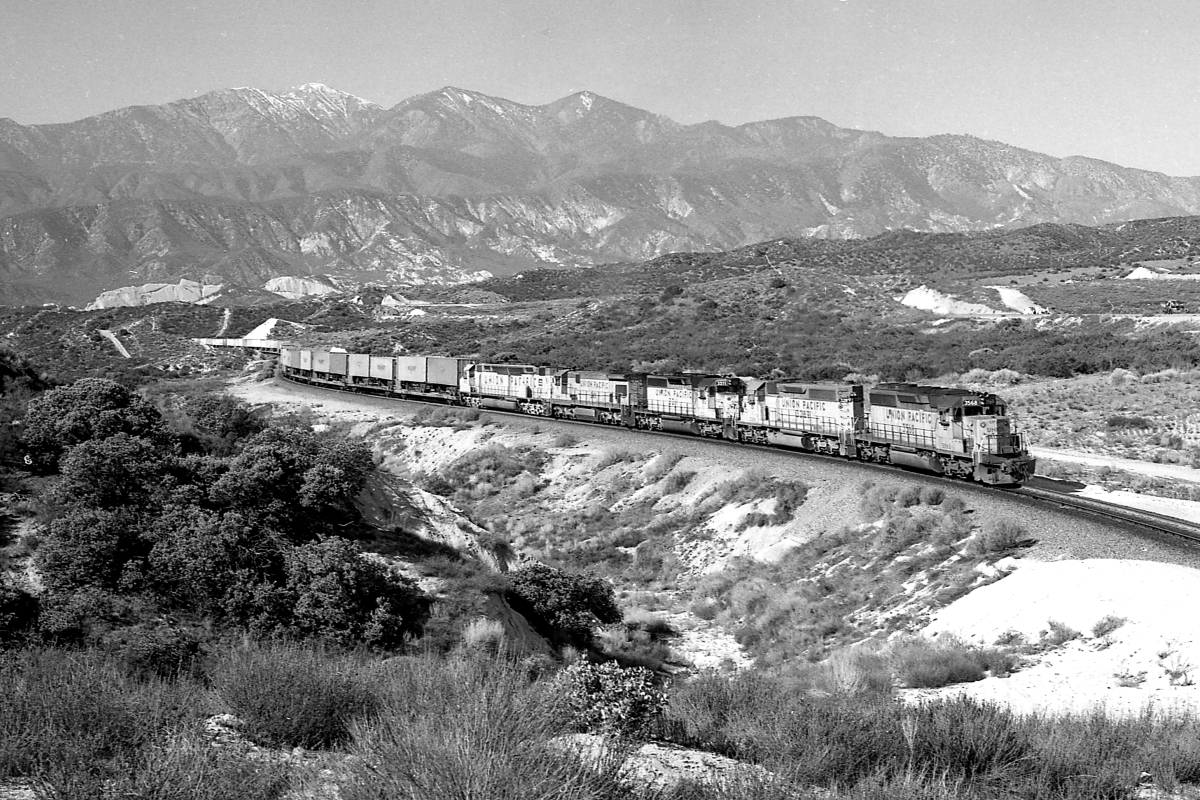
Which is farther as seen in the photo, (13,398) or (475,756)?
(13,398)

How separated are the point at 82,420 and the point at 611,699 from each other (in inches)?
622

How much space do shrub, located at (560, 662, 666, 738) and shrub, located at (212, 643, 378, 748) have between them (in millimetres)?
2209

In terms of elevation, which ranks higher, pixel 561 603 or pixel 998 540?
pixel 998 540

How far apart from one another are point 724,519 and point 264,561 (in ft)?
55.2

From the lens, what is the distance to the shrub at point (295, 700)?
8062 mm

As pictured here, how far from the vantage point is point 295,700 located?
830 cm

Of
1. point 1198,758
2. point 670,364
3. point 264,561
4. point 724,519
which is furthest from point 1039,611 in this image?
point 670,364

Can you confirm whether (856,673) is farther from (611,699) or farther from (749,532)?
(749,532)

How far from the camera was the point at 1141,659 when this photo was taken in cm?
1403

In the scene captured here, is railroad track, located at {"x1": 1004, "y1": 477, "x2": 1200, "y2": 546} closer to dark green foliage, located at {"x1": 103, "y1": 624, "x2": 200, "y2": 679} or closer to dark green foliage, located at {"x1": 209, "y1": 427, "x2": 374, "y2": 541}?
dark green foliage, located at {"x1": 209, "y1": 427, "x2": 374, "y2": 541}

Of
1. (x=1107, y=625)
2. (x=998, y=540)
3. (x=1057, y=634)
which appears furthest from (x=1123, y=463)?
(x=1057, y=634)

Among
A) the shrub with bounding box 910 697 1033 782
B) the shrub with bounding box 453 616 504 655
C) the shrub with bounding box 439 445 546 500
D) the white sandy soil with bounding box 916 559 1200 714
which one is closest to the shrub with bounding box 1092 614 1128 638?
the white sandy soil with bounding box 916 559 1200 714

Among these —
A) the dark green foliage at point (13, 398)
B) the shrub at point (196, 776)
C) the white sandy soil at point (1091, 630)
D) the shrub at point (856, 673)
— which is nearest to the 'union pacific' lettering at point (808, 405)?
the white sandy soil at point (1091, 630)

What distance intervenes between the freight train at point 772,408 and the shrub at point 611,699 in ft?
63.5
